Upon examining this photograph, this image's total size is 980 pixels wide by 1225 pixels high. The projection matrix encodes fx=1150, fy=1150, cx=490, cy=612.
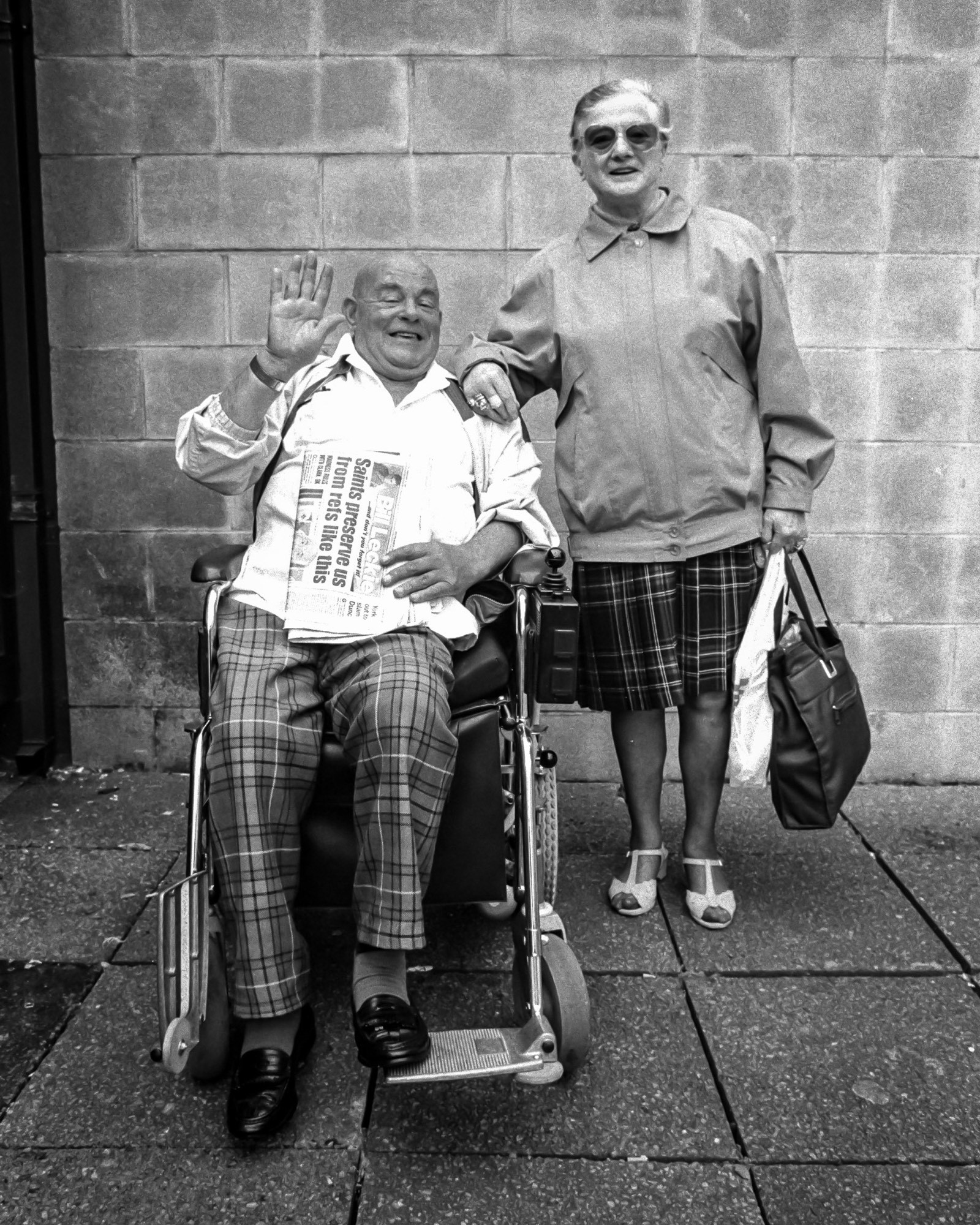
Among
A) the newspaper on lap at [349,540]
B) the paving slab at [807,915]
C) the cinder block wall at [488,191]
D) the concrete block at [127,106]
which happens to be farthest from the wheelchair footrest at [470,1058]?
the concrete block at [127,106]

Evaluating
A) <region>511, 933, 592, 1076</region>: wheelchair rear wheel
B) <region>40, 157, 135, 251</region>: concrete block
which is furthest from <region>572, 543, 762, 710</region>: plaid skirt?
<region>40, 157, 135, 251</region>: concrete block

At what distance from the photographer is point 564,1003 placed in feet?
6.55

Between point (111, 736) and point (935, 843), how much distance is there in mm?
2411

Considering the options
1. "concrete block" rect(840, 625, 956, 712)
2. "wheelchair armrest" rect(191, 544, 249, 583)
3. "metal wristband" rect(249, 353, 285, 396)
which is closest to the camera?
"metal wristband" rect(249, 353, 285, 396)

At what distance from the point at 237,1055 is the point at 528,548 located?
1122mm

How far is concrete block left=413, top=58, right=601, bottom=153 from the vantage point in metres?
3.14

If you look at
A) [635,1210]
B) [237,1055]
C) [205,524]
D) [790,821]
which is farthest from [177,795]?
[635,1210]

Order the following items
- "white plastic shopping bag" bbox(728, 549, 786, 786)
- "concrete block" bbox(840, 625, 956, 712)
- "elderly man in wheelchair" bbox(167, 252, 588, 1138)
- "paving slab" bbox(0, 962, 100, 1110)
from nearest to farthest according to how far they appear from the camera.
→ 1. "elderly man in wheelchair" bbox(167, 252, 588, 1138)
2. "paving slab" bbox(0, 962, 100, 1110)
3. "white plastic shopping bag" bbox(728, 549, 786, 786)
4. "concrete block" bbox(840, 625, 956, 712)

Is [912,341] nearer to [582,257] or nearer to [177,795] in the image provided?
[582,257]

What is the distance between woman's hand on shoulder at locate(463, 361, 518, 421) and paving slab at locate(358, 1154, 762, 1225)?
57.0 inches

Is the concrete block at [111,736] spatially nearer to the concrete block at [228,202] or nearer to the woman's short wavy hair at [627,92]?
the concrete block at [228,202]

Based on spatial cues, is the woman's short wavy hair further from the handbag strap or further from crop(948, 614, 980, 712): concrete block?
crop(948, 614, 980, 712): concrete block

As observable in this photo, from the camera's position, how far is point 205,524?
11.1 feet

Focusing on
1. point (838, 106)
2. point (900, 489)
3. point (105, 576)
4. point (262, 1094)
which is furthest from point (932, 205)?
point (262, 1094)
